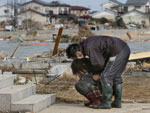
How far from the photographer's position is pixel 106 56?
21.8 feet

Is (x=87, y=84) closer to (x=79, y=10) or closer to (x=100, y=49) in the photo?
(x=100, y=49)

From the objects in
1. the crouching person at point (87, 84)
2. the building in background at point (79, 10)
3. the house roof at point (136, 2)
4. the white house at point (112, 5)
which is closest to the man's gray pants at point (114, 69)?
the crouching person at point (87, 84)

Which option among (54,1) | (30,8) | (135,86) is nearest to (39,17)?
(30,8)

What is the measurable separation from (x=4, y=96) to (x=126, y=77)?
576 centimetres

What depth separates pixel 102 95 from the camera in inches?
267

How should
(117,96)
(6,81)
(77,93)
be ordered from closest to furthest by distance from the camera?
(117,96), (6,81), (77,93)

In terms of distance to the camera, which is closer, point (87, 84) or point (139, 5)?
point (87, 84)

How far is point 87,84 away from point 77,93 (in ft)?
5.79

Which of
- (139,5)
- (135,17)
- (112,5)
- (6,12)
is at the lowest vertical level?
(135,17)

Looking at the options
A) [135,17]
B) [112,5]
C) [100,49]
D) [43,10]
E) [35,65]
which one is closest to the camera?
[100,49]

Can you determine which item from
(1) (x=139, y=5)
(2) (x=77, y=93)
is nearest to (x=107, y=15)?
(1) (x=139, y=5)

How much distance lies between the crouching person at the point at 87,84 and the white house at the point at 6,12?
275ft

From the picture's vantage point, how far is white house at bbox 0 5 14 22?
3527 inches

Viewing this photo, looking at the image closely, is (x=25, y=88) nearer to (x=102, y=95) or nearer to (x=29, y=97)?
(x=29, y=97)
